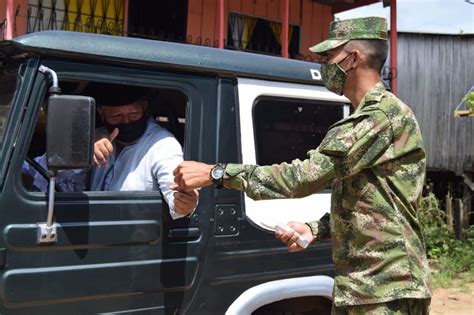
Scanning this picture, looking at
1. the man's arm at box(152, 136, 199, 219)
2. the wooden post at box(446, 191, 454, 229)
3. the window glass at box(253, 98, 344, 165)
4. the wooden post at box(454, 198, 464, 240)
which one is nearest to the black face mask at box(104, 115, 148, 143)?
the man's arm at box(152, 136, 199, 219)

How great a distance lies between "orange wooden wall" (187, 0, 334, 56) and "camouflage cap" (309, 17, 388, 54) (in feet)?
22.8

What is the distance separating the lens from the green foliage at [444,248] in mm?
8570

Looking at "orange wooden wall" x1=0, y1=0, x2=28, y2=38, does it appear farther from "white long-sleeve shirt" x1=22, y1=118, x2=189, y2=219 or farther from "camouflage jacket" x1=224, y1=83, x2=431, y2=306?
"camouflage jacket" x1=224, y1=83, x2=431, y2=306

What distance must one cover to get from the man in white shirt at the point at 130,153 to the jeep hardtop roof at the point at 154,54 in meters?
0.18

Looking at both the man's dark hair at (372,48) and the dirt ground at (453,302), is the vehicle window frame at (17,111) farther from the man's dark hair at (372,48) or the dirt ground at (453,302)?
the dirt ground at (453,302)

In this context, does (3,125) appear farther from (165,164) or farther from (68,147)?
(165,164)

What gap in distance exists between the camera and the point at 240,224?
9.45 ft

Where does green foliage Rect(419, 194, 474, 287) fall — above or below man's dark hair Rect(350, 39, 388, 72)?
below

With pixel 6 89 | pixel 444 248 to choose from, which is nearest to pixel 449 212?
pixel 444 248

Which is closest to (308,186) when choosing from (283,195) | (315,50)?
(283,195)

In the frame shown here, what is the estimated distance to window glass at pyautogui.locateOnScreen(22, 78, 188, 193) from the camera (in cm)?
266

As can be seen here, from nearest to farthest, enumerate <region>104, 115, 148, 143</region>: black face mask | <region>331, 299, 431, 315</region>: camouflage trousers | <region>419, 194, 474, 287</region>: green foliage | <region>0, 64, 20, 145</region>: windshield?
<region>331, 299, 431, 315</region>: camouflage trousers, <region>0, 64, 20, 145</region>: windshield, <region>104, 115, 148, 143</region>: black face mask, <region>419, 194, 474, 287</region>: green foliage

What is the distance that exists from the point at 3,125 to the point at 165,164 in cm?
71

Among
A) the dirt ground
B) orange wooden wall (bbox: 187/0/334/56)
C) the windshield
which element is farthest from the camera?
orange wooden wall (bbox: 187/0/334/56)
